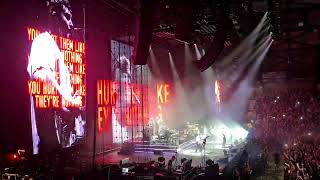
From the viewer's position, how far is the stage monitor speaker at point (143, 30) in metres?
6.66

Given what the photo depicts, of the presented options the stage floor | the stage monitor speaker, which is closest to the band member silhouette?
the stage floor

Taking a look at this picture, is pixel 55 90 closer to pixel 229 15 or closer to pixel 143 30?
pixel 229 15

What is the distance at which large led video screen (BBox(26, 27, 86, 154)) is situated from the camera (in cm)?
1423

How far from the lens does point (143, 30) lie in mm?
6836

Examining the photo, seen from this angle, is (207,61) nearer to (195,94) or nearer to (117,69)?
(117,69)

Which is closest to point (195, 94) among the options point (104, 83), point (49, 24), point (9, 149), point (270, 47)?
point (270, 47)

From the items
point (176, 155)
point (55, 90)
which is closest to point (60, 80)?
point (55, 90)

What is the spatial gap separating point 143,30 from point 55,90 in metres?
9.85

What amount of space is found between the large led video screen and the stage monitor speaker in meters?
8.39

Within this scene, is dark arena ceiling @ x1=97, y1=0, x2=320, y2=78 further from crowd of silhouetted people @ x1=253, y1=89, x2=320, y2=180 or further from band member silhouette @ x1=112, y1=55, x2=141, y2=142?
crowd of silhouetted people @ x1=253, y1=89, x2=320, y2=180

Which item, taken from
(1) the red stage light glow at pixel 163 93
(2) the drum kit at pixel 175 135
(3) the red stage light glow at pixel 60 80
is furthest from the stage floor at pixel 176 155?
(1) the red stage light glow at pixel 163 93

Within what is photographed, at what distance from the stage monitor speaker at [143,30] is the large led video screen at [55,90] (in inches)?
330

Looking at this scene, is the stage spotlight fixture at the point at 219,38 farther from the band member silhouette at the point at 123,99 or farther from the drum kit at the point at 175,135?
the band member silhouette at the point at 123,99

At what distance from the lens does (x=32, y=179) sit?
965cm
